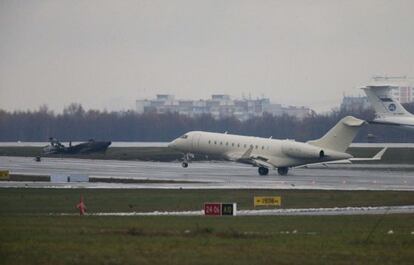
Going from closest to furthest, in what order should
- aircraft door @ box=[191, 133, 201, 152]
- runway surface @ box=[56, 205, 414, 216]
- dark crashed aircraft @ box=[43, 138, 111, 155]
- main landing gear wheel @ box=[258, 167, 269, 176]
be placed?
runway surface @ box=[56, 205, 414, 216]
main landing gear wheel @ box=[258, 167, 269, 176]
aircraft door @ box=[191, 133, 201, 152]
dark crashed aircraft @ box=[43, 138, 111, 155]

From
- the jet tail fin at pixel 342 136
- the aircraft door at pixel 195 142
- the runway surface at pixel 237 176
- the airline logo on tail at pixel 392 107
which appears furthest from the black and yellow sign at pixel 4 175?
the airline logo on tail at pixel 392 107

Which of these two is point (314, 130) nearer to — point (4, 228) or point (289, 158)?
point (289, 158)

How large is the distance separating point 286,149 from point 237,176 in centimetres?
658

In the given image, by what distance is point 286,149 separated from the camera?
89750 millimetres

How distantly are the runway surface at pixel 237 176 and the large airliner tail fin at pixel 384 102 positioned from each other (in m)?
40.3

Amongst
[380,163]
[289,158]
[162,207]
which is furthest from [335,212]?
[380,163]

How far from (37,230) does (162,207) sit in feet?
53.1

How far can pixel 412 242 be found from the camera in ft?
111

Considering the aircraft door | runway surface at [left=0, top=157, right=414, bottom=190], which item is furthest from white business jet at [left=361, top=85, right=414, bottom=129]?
the aircraft door

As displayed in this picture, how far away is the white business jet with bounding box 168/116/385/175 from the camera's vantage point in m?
88.4

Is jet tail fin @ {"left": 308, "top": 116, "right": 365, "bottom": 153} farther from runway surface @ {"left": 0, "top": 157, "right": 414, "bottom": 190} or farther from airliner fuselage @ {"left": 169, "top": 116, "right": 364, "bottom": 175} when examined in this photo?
runway surface @ {"left": 0, "top": 157, "right": 414, "bottom": 190}

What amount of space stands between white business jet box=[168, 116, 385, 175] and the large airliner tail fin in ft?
172

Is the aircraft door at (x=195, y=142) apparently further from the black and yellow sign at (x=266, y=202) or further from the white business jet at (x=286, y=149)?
the black and yellow sign at (x=266, y=202)

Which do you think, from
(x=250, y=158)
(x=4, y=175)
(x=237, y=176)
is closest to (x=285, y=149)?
(x=250, y=158)
